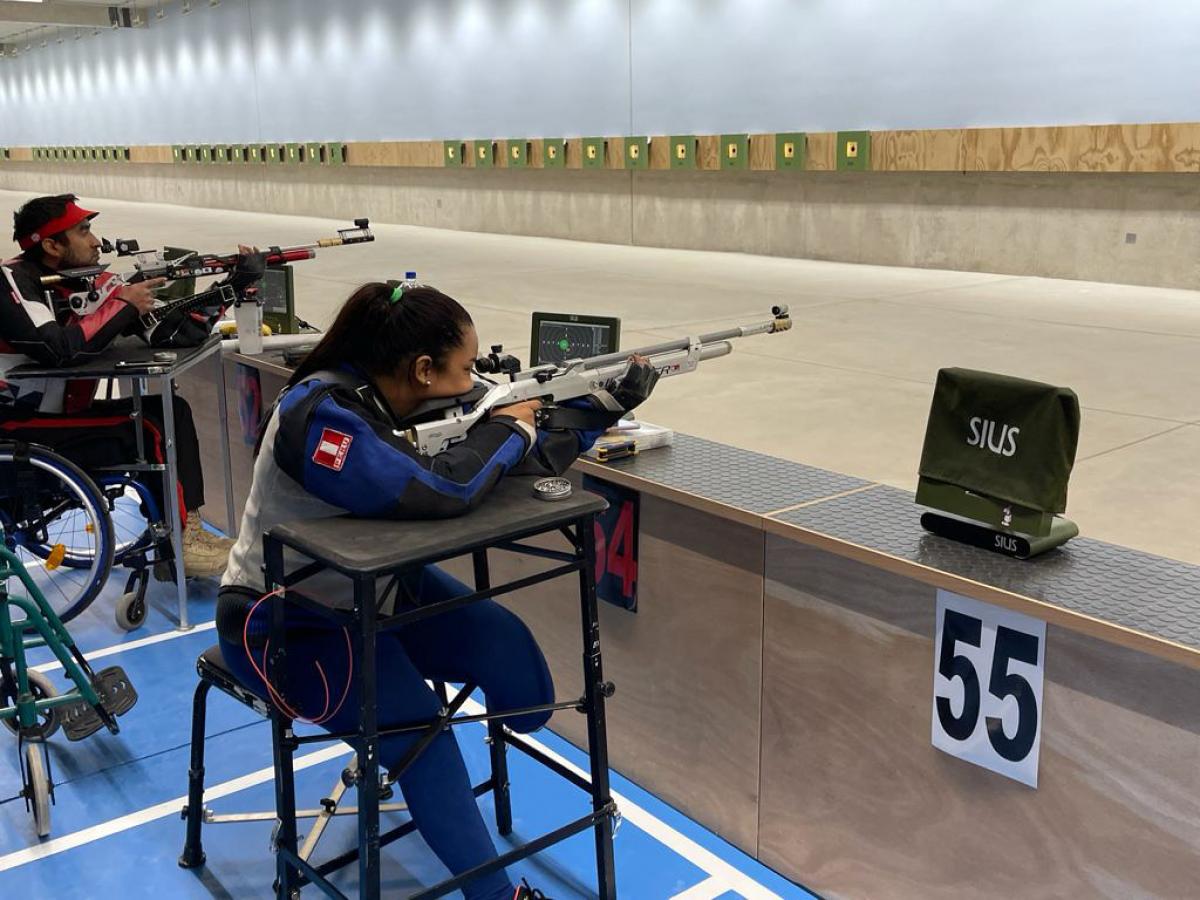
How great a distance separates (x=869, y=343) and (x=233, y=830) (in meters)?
3.43

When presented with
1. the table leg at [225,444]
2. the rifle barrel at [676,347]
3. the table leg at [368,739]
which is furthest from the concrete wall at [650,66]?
the table leg at [368,739]

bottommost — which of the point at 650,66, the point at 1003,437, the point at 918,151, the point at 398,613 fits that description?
the point at 398,613

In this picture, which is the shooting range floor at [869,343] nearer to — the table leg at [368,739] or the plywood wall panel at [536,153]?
the plywood wall panel at [536,153]

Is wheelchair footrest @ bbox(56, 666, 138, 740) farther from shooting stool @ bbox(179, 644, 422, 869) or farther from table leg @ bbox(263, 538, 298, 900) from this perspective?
table leg @ bbox(263, 538, 298, 900)

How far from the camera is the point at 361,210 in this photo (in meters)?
13.3

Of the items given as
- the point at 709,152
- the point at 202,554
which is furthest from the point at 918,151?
the point at 202,554

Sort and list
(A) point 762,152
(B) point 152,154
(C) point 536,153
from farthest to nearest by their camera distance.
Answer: (B) point 152,154
(C) point 536,153
(A) point 762,152

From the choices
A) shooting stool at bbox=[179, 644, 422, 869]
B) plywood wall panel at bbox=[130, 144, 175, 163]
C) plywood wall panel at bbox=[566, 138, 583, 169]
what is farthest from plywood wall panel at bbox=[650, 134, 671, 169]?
plywood wall panel at bbox=[130, 144, 175, 163]

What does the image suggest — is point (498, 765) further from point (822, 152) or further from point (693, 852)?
point (822, 152)

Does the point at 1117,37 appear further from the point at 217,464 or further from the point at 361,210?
the point at 361,210

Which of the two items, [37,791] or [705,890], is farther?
[37,791]

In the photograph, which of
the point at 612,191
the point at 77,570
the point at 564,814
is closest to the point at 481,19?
the point at 612,191

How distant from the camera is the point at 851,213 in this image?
8.17m

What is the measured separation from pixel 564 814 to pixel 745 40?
7562 mm
